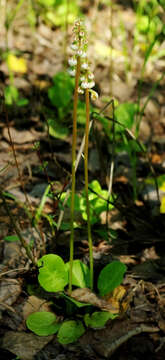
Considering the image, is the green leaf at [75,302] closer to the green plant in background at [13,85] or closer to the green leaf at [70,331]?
the green leaf at [70,331]

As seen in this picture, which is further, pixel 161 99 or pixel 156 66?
pixel 156 66

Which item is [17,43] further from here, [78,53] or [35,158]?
[78,53]

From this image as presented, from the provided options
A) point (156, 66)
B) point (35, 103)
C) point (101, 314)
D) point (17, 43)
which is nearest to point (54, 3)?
point (17, 43)

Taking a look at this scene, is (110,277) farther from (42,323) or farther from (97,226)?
(97,226)

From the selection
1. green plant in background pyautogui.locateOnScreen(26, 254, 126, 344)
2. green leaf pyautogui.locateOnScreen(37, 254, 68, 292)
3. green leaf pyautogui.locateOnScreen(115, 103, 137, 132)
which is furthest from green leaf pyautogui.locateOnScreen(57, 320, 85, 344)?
green leaf pyautogui.locateOnScreen(115, 103, 137, 132)

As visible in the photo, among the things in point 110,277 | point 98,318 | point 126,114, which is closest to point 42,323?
point 98,318

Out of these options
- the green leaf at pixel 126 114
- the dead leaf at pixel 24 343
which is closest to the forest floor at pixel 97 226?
the dead leaf at pixel 24 343

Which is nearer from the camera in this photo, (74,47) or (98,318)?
(74,47)
